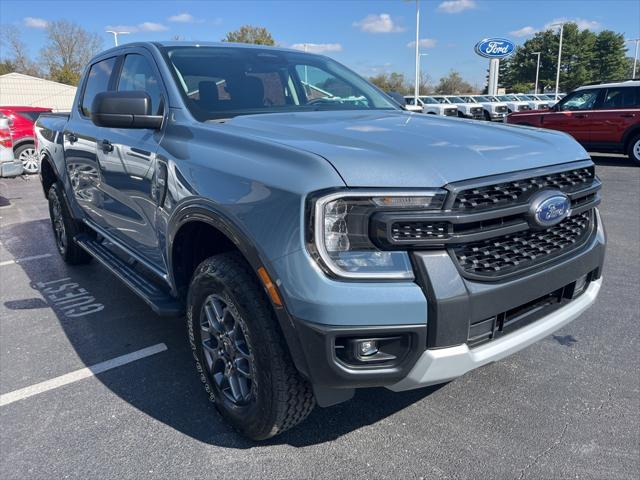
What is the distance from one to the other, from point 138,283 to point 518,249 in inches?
94.4

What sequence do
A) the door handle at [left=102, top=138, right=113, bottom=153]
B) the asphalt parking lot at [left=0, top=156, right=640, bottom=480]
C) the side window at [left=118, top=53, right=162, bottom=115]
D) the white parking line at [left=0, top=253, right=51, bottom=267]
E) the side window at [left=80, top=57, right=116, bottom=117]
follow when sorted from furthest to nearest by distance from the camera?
the white parking line at [left=0, top=253, right=51, bottom=267]
the side window at [left=80, top=57, right=116, bottom=117]
the door handle at [left=102, top=138, right=113, bottom=153]
the side window at [left=118, top=53, right=162, bottom=115]
the asphalt parking lot at [left=0, top=156, right=640, bottom=480]

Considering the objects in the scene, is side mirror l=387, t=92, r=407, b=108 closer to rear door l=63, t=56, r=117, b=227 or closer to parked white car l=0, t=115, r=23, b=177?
rear door l=63, t=56, r=117, b=227

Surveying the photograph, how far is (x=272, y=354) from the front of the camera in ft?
7.02

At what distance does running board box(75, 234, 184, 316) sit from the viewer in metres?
2.98

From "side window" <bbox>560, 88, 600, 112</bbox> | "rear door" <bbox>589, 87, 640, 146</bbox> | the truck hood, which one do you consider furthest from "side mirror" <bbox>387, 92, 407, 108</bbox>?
"side window" <bbox>560, 88, 600, 112</bbox>

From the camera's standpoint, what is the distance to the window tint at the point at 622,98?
11.9m

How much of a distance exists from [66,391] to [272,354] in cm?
165

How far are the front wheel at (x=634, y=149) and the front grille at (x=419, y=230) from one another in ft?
40.2

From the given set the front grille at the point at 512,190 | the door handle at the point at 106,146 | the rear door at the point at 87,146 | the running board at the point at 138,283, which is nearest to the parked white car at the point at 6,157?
the rear door at the point at 87,146

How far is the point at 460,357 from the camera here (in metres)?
2.01

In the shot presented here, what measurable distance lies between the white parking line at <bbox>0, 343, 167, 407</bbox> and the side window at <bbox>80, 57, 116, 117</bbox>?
2137mm

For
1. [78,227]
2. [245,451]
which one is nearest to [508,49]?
[78,227]

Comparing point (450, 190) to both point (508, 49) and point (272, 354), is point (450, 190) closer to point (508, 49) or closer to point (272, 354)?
point (272, 354)

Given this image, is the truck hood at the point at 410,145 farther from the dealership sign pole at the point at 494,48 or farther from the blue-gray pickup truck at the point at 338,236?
the dealership sign pole at the point at 494,48
